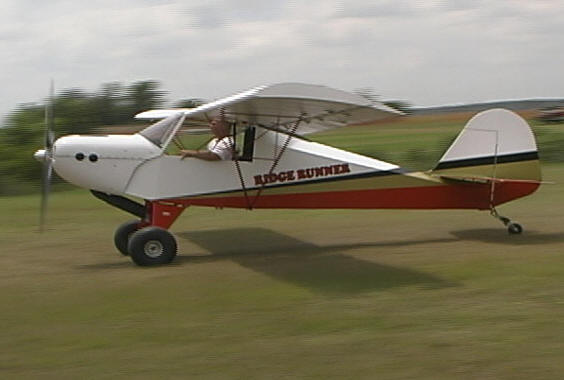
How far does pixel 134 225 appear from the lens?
10430 millimetres

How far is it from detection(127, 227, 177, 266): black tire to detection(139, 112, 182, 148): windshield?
1.15 meters

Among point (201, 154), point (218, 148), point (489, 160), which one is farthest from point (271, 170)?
point (489, 160)

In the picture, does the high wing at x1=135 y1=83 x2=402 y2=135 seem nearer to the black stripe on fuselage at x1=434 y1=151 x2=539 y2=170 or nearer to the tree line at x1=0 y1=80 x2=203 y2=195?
the black stripe on fuselage at x1=434 y1=151 x2=539 y2=170

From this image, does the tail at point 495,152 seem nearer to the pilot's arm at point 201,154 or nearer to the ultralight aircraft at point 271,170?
the ultralight aircraft at point 271,170

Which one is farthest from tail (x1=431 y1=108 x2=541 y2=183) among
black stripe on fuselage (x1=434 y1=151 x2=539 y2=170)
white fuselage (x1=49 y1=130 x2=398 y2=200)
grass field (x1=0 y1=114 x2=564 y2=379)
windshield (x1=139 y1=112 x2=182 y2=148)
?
windshield (x1=139 y1=112 x2=182 y2=148)

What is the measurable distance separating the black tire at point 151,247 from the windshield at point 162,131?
1.15 metres

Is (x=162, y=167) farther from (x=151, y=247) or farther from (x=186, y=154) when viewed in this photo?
(x=151, y=247)

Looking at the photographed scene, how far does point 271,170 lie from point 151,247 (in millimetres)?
1889

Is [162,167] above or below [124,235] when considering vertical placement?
above

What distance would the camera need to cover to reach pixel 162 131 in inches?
397

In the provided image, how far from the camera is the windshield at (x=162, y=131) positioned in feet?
32.9

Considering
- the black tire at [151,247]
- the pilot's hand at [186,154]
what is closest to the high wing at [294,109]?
the pilot's hand at [186,154]

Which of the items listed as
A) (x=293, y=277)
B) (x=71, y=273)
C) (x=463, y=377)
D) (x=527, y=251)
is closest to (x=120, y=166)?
(x=71, y=273)

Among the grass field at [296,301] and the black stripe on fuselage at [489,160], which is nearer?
the grass field at [296,301]
